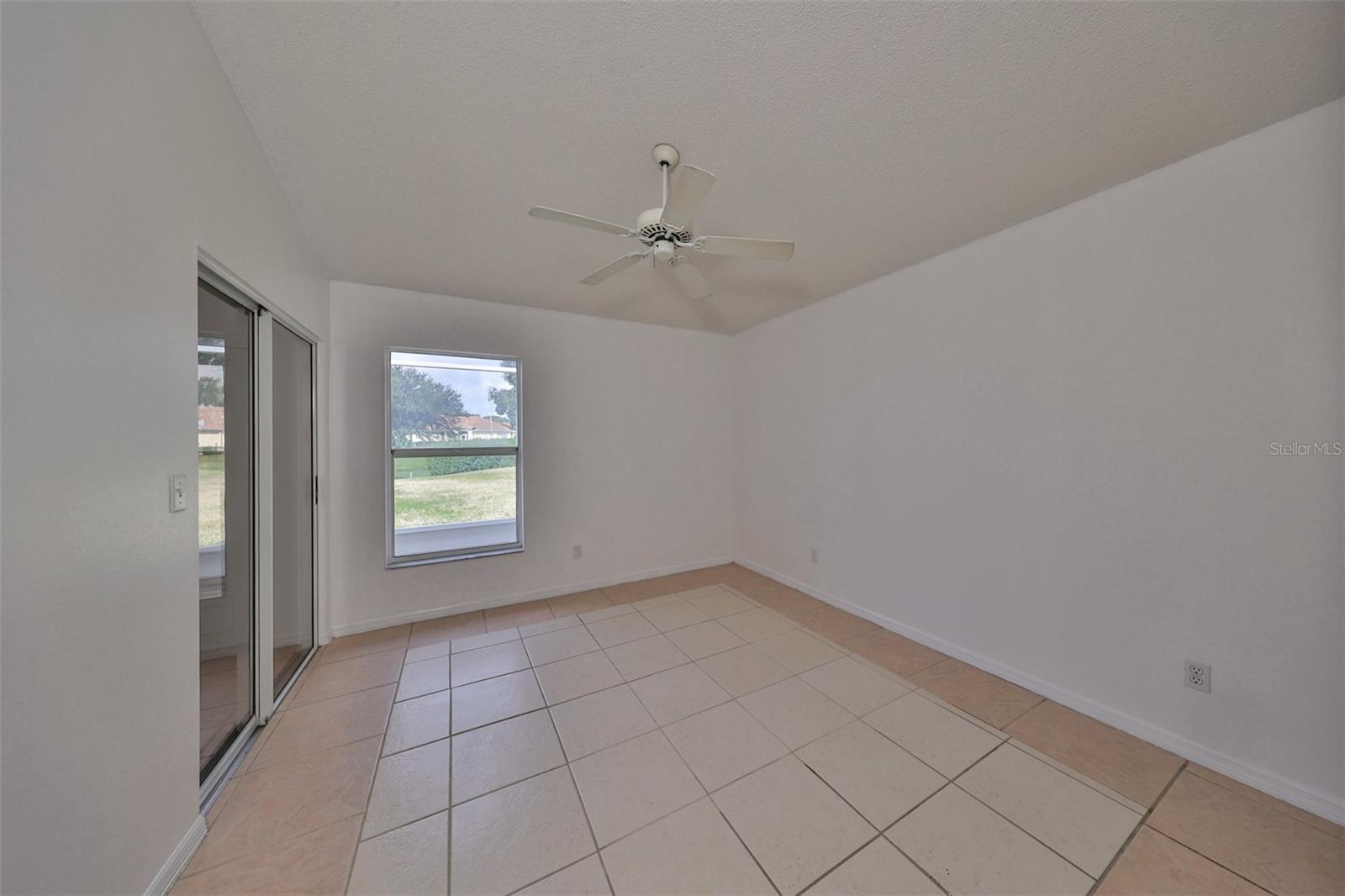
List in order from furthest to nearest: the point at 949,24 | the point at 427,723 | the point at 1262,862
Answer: the point at 427,723
the point at 1262,862
the point at 949,24

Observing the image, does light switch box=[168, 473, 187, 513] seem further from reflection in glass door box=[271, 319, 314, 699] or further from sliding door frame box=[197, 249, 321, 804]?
reflection in glass door box=[271, 319, 314, 699]

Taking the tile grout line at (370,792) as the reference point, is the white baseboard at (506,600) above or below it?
above

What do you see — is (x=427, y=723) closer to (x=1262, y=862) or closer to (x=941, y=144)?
(x=1262, y=862)

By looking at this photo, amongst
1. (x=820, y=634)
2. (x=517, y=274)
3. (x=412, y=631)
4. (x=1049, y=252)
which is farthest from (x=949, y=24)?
(x=412, y=631)

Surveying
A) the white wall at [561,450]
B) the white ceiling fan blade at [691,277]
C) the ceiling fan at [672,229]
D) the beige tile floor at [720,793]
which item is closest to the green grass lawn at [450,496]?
the white wall at [561,450]

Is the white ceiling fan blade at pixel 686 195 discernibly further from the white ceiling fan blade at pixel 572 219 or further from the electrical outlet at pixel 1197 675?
the electrical outlet at pixel 1197 675

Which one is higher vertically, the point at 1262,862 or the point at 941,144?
the point at 941,144

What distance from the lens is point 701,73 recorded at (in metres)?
1.39

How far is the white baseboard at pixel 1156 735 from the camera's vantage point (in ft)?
5.17

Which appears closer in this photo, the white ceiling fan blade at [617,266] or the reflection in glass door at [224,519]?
the reflection in glass door at [224,519]

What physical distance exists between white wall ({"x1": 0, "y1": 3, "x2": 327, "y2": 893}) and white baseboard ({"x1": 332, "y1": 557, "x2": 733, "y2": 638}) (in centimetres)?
183

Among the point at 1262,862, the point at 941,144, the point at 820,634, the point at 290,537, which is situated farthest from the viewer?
the point at 820,634

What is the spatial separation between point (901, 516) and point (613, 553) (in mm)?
2465

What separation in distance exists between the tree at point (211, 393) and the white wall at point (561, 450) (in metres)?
1.44
